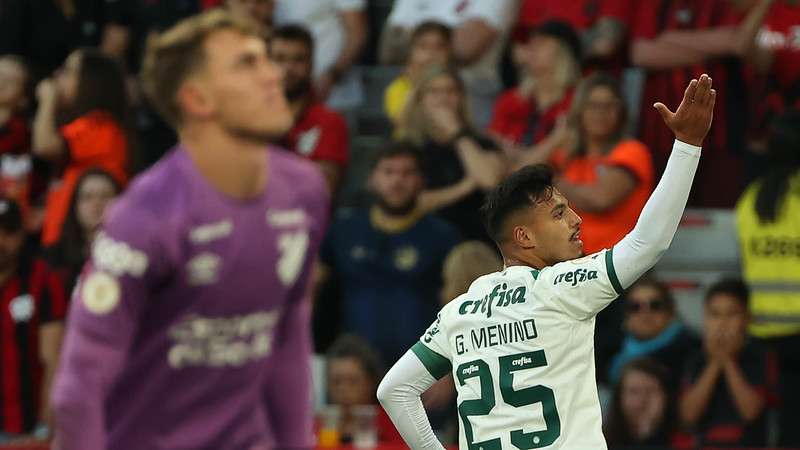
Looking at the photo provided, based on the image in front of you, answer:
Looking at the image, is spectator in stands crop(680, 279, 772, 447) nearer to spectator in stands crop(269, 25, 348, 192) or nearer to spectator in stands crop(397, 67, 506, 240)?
spectator in stands crop(397, 67, 506, 240)

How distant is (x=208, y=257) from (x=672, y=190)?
1.59m

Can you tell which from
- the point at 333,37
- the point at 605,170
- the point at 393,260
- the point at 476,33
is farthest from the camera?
the point at 333,37

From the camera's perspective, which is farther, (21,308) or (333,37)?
(333,37)

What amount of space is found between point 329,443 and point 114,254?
4.28 metres

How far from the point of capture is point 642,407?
9.21 m

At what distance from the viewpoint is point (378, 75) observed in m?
12.1

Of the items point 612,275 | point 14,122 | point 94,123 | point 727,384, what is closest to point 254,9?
point 94,123

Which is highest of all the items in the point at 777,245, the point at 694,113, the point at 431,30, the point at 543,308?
the point at 694,113

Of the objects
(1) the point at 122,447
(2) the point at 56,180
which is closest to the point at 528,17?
(2) the point at 56,180

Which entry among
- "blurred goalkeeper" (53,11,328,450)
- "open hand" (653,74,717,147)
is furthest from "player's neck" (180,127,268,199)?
"open hand" (653,74,717,147)

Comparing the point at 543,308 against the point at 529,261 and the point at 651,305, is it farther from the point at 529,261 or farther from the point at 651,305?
the point at 651,305

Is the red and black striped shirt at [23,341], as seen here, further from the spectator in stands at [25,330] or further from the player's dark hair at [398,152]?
the player's dark hair at [398,152]

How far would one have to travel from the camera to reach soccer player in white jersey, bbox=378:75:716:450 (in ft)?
17.9

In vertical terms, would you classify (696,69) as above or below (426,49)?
below
